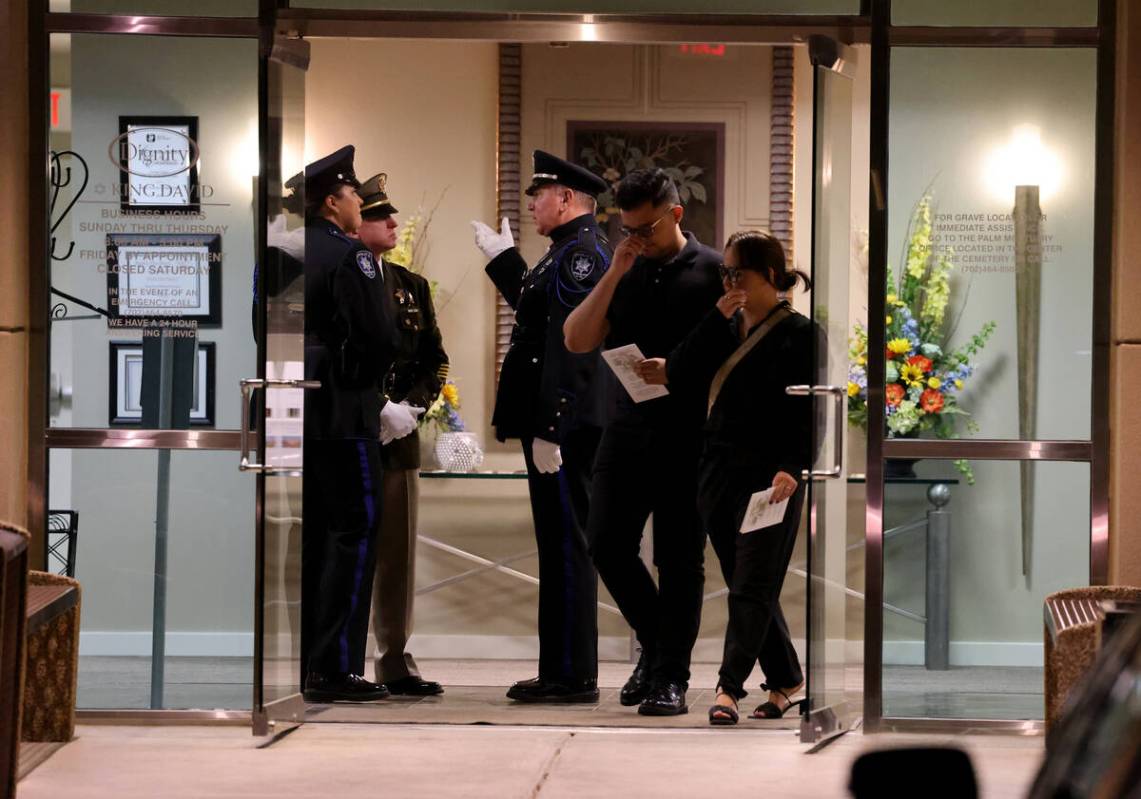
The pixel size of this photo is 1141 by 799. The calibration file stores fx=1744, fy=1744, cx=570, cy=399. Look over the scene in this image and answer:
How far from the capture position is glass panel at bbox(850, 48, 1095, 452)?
4.65 meters

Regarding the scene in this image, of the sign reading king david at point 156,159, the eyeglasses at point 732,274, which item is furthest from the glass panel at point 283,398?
the eyeglasses at point 732,274

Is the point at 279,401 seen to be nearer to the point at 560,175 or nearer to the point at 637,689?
the point at 560,175

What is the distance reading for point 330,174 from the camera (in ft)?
16.7

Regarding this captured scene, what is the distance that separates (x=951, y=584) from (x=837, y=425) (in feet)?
1.88

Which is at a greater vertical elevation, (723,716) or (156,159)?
(156,159)

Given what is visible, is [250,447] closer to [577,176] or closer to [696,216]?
[577,176]

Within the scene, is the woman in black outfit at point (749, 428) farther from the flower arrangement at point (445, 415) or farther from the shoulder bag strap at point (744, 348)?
the flower arrangement at point (445, 415)

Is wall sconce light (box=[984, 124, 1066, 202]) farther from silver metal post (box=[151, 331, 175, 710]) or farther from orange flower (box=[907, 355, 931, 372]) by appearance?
silver metal post (box=[151, 331, 175, 710])

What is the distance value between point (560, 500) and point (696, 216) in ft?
5.50

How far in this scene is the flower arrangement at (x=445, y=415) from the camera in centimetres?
630

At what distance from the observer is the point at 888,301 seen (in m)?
4.66

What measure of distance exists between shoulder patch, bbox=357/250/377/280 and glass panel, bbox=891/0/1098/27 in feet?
5.21

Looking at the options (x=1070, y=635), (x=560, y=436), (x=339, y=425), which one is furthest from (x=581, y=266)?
(x=1070, y=635)

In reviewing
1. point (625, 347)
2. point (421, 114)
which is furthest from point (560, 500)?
point (421, 114)
